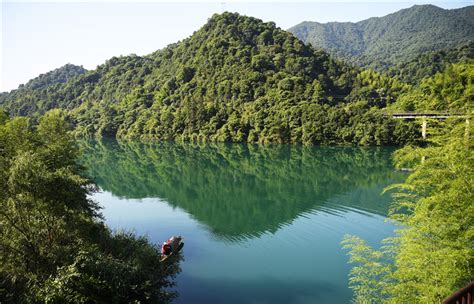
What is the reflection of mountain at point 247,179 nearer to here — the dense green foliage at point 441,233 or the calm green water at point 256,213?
the calm green water at point 256,213

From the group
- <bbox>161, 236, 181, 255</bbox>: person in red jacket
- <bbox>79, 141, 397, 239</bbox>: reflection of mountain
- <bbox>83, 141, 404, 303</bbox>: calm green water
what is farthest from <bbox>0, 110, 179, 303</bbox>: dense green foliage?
<bbox>79, 141, 397, 239</bbox>: reflection of mountain

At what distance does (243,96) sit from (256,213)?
62885mm

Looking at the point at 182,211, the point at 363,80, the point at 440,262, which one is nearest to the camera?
the point at 440,262

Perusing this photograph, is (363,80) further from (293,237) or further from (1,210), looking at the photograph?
(1,210)

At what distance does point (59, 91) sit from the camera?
151 metres

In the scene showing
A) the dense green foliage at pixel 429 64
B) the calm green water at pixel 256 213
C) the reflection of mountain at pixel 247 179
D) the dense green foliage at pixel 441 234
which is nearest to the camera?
the dense green foliage at pixel 441 234

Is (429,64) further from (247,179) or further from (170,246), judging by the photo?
(170,246)

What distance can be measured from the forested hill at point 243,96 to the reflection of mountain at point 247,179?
7.00 metres

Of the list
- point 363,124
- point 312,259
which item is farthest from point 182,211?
point 363,124

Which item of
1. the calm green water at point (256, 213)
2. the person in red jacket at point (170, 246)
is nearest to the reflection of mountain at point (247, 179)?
the calm green water at point (256, 213)

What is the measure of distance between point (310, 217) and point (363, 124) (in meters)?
44.2

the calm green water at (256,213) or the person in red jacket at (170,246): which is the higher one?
the person in red jacket at (170,246)

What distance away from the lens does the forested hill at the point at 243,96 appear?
70500mm

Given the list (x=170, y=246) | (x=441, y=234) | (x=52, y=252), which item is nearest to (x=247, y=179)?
(x=170, y=246)
